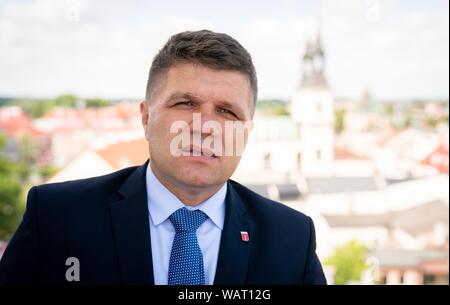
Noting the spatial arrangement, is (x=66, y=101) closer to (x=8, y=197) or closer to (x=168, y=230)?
(x=168, y=230)

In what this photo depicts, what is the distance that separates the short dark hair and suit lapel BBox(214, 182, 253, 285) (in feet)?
1.07

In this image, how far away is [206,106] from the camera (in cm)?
105

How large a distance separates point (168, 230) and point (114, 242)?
123 mm

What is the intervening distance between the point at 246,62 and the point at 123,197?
420 mm

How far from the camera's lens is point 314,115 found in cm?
528

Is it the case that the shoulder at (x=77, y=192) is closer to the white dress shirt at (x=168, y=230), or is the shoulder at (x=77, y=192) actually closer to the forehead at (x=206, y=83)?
the white dress shirt at (x=168, y=230)

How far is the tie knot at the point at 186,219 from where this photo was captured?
1082 mm

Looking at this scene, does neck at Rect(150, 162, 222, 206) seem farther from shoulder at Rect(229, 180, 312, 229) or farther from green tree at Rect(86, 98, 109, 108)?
green tree at Rect(86, 98, 109, 108)

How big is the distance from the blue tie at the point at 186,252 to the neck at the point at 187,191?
2 centimetres

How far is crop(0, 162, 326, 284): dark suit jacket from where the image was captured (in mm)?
1057

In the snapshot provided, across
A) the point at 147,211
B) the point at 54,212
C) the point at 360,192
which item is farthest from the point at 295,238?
the point at 360,192

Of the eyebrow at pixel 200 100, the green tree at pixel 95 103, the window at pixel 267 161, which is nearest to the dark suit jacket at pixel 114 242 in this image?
the eyebrow at pixel 200 100

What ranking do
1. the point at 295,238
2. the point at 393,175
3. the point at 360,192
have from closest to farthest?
the point at 295,238
the point at 393,175
the point at 360,192
